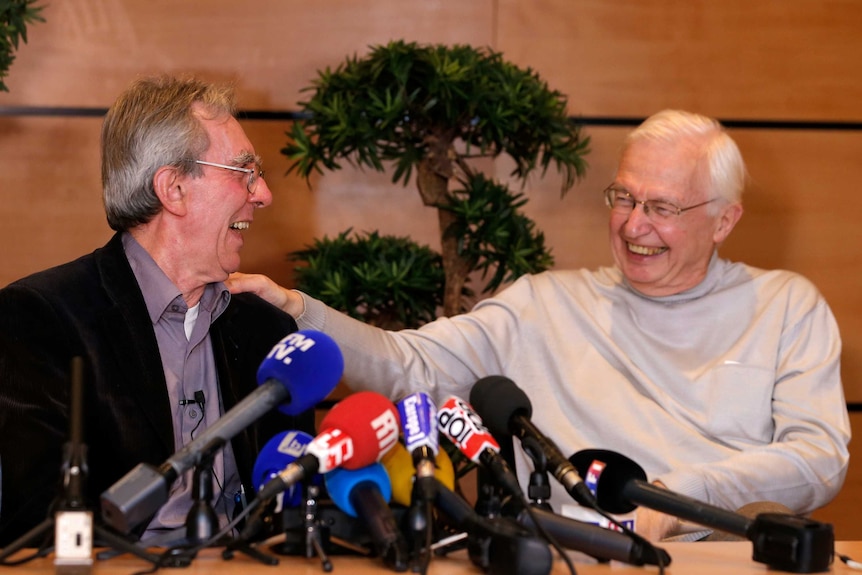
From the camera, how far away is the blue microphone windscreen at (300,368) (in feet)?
4.66

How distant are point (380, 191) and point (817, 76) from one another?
1557 mm

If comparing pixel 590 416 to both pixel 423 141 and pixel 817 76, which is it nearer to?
pixel 423 141

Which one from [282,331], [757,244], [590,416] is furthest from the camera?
[757,244]

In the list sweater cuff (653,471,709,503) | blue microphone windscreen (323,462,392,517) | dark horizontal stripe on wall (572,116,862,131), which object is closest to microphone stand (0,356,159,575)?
blue microphone windscreen (323,462,392,517)

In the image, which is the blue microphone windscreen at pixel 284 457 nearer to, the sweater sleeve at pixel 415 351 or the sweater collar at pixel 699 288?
the sweater sleeve at pixel 415 351

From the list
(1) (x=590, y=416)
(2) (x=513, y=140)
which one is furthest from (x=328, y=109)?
(1) (x=590, y=416)

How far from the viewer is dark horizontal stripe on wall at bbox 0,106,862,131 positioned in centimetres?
334

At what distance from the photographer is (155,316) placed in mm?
2045

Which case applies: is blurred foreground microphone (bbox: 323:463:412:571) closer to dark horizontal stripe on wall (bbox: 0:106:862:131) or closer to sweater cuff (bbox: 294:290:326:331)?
sweater cuff (bbox: 294:290:326:331)

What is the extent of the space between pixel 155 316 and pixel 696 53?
2247mm

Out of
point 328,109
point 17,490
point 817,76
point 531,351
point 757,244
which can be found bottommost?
point 17,490

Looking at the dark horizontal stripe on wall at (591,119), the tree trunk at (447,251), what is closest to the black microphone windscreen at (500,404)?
the tree trunk at (447,251)

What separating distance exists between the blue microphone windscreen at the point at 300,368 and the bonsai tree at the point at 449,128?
1262 mm

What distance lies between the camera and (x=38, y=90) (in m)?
3.33
